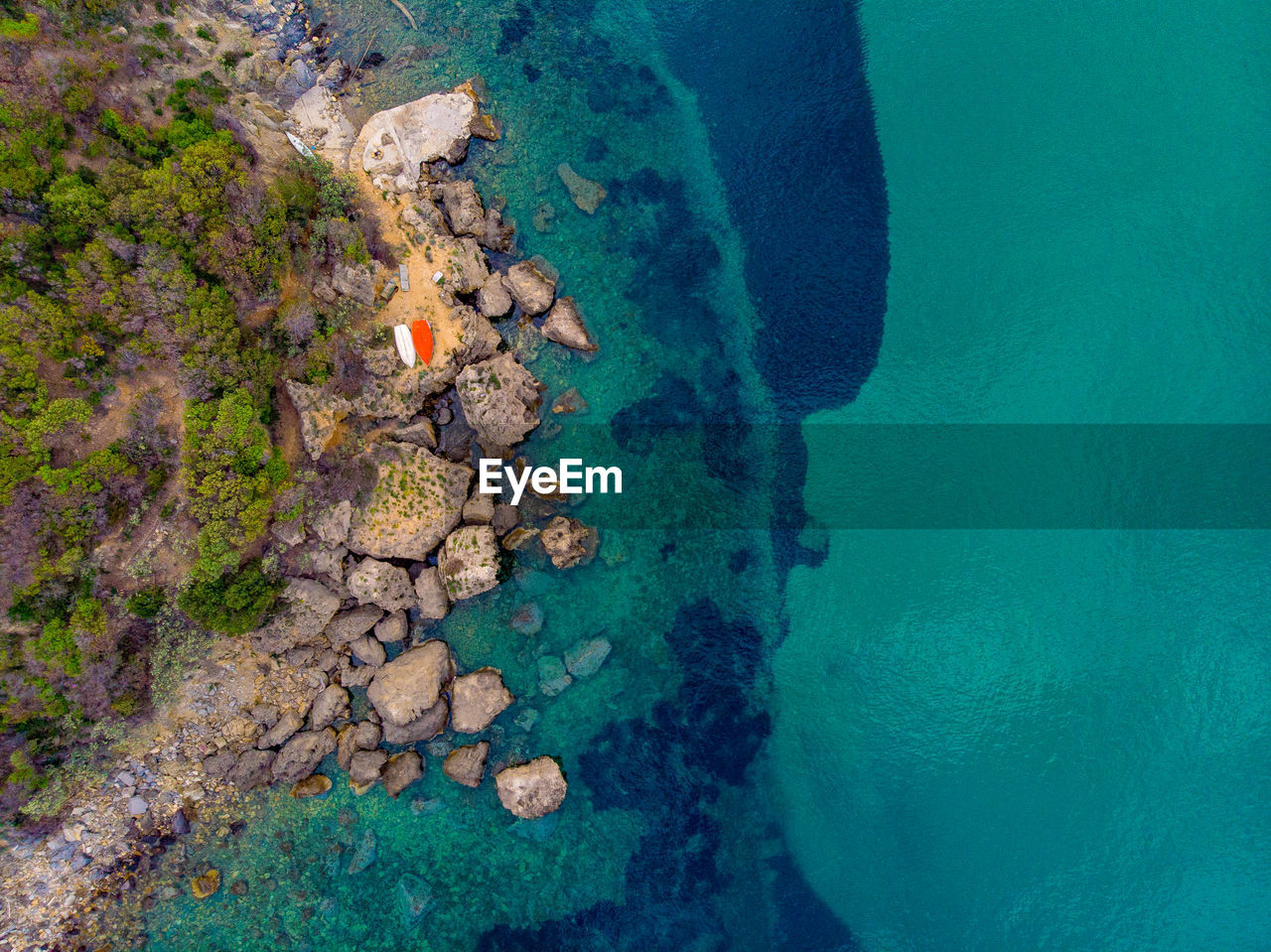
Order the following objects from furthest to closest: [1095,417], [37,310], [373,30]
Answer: [373,30]
[1095,417]
[37,310]

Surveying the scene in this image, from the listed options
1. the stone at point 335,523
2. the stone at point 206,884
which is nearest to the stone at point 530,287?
the stone at point 335,523

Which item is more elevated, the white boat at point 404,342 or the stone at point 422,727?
the white boat at point 404,342

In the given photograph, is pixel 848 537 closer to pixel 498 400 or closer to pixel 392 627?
pixel 498 400

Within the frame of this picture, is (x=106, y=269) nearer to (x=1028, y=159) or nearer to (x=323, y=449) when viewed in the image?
(x=323, y=449)

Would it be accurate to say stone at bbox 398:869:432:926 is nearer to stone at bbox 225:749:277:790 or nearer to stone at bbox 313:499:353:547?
stone at bbox 225:749:277:790

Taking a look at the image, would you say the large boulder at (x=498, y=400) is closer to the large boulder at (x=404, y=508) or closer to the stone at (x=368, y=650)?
the large boulder at (x=404, y=508)

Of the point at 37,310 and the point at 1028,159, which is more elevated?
the point at 1028,159

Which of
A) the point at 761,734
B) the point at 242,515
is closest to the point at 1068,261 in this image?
the point at 761,734
